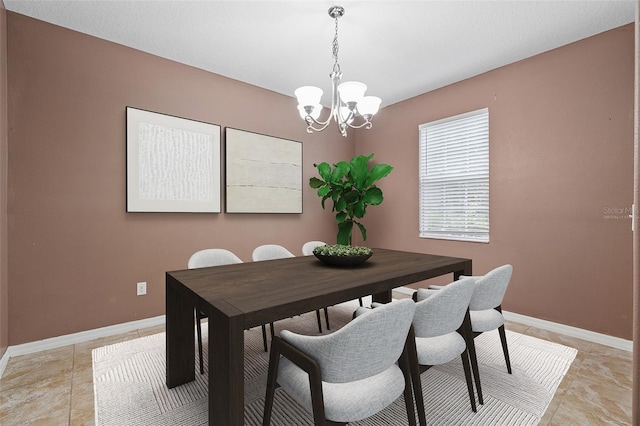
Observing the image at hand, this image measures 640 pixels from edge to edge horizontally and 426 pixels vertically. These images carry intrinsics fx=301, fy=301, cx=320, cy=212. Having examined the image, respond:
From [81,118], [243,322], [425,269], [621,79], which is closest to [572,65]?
[621,79]

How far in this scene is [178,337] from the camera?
193cm

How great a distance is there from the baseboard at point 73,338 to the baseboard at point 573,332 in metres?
3.67

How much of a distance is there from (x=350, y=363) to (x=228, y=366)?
18.1 inches

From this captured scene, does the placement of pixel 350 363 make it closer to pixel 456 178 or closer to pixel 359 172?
pixel 359 172

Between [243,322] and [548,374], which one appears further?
[548,374]

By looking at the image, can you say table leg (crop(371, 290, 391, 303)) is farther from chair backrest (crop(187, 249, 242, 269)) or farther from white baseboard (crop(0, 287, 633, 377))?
white baseboard (crop(0, 287, 633, 377))

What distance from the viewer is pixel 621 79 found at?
99.6 inches

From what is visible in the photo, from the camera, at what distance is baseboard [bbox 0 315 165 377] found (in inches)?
92.7

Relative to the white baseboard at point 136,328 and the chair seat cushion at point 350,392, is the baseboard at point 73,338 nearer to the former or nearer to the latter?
the white baseboard at point 136,328

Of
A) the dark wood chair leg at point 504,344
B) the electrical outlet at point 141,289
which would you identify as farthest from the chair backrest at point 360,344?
the electrical outlet at point 141,289

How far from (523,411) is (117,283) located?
3278 millimetres

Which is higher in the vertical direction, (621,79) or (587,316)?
(621,79)

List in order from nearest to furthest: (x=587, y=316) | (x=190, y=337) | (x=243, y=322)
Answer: (x=243, y=322) < (x=190, y=337) < (x=587, y=316)

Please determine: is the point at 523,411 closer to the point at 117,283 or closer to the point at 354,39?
the point at 354,39
